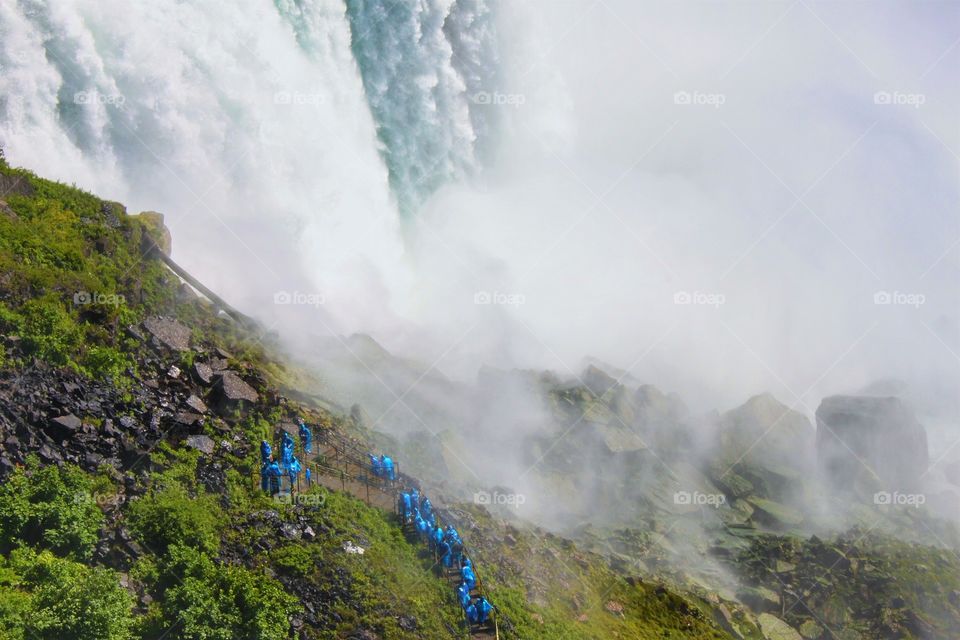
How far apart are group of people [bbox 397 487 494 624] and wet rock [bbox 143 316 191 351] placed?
915cm

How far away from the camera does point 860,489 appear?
5428 centimetres

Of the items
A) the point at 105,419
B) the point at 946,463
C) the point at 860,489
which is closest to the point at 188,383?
the point at 105,419

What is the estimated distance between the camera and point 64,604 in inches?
582

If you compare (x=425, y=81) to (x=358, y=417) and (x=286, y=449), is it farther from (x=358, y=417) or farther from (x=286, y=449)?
(x=286, y=449)

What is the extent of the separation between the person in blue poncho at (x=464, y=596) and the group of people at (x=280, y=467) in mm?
5719

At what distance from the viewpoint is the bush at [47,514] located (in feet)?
54.2

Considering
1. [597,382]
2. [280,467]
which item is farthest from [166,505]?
[597,382]

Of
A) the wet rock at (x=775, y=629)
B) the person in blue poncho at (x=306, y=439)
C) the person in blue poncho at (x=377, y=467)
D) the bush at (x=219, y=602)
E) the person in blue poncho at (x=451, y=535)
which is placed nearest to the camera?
the bush at (x=219, y=602)

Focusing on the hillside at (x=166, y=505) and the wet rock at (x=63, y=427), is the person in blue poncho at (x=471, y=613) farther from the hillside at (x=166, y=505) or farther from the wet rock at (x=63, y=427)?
the wet rock at (x=63, y=427)

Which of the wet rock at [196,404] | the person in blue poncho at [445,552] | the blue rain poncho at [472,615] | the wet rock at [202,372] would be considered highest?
the wet rock at [202,372]

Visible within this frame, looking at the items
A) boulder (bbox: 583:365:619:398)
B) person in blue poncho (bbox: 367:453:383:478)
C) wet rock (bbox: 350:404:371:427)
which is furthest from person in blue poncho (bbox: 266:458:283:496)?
boulder (bbox: 583:365:619:398)

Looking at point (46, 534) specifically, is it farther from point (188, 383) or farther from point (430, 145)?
point (430, 145)

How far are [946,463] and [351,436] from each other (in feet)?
216

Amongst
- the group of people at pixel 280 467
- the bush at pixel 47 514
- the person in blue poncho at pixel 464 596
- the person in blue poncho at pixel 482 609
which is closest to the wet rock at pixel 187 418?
the group of people at pixel 280 467
